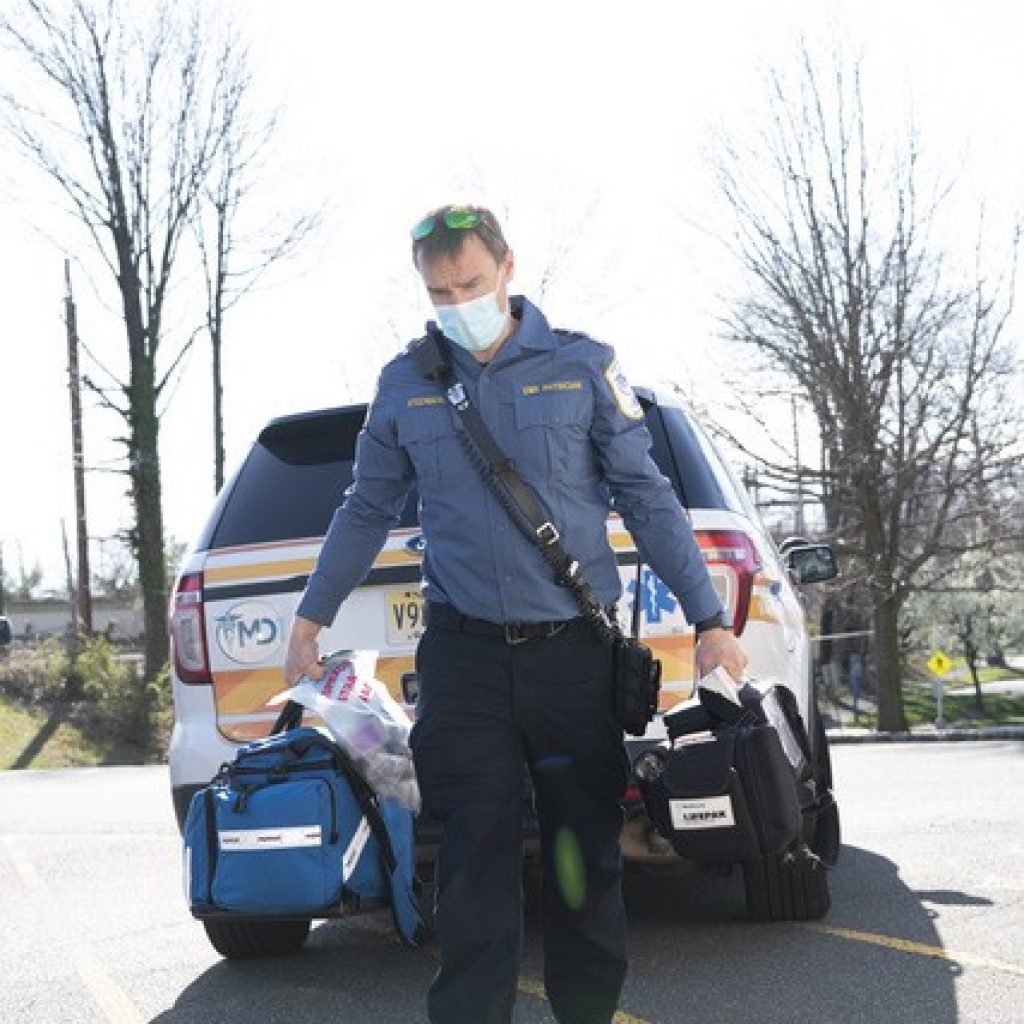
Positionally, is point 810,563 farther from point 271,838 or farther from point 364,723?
point 271,838

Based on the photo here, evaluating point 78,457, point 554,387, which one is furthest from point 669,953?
point 78,457

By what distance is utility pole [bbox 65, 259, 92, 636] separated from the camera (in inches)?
1047

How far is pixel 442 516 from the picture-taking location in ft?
11.7

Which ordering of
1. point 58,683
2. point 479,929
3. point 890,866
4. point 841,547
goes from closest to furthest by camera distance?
point 479,929
point 890,866
point 58,683
point 841,547

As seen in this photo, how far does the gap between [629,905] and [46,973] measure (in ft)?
6.83

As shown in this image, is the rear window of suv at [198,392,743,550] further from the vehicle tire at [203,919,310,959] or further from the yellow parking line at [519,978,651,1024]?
the yellow parking line at [519,978,651,1024]

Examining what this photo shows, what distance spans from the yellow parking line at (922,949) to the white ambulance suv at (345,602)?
20 cm

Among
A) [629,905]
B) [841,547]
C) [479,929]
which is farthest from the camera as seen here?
[841,547]

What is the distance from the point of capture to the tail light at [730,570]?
15.6ft

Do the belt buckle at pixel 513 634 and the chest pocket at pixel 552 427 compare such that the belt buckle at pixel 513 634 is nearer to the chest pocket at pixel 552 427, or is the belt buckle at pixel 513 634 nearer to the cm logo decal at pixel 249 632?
the chest pocket at pixel 552 427

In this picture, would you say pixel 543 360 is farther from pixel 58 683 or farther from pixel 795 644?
pixel 58 683

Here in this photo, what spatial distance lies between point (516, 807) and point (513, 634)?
37 centimetres

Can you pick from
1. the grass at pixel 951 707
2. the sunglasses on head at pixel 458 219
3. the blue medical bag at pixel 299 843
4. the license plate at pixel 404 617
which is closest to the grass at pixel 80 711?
the license plate at pixel 404 617

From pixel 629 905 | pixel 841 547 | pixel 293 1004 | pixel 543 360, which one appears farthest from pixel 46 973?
pixel 841 547
